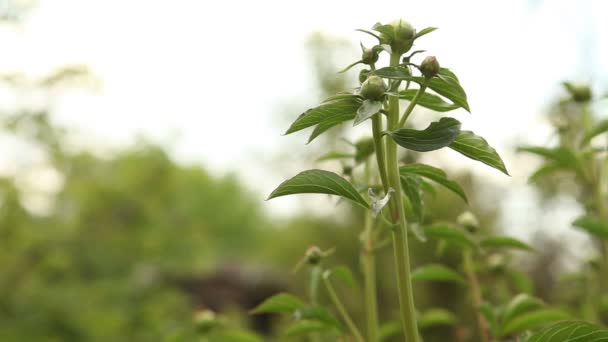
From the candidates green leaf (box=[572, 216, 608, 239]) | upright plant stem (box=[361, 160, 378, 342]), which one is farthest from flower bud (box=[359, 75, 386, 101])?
green leaf (box=[572, 216, 608, 239])

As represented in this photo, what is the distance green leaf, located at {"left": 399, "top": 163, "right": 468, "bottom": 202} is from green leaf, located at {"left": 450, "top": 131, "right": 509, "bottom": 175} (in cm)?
4

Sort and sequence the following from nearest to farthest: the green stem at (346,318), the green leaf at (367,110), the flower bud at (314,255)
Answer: the green leaf at (367,110) → the green stem at (346,318) → the flower bud at (314,255)

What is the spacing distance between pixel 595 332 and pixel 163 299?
3.91m

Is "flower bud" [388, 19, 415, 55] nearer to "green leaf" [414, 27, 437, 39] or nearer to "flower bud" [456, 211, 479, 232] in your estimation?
"green leaf" [414, 27, 437, 39]

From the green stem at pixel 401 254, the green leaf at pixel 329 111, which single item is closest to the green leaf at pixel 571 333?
the green stem at pixel 401 254

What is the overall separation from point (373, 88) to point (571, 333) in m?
0.20

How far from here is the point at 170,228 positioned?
4652 mm

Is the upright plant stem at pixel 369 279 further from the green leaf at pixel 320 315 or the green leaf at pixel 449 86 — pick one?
the green leaf at pixel 449 86

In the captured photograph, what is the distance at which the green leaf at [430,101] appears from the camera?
0.44m

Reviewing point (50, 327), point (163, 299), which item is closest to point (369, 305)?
point (50, 327)

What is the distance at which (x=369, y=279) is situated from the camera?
1.84 feet

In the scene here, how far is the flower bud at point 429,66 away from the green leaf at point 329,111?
0.15ft

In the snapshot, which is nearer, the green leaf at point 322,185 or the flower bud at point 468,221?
the green leaf at point 322,185

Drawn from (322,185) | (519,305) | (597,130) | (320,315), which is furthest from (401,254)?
(597,130)
